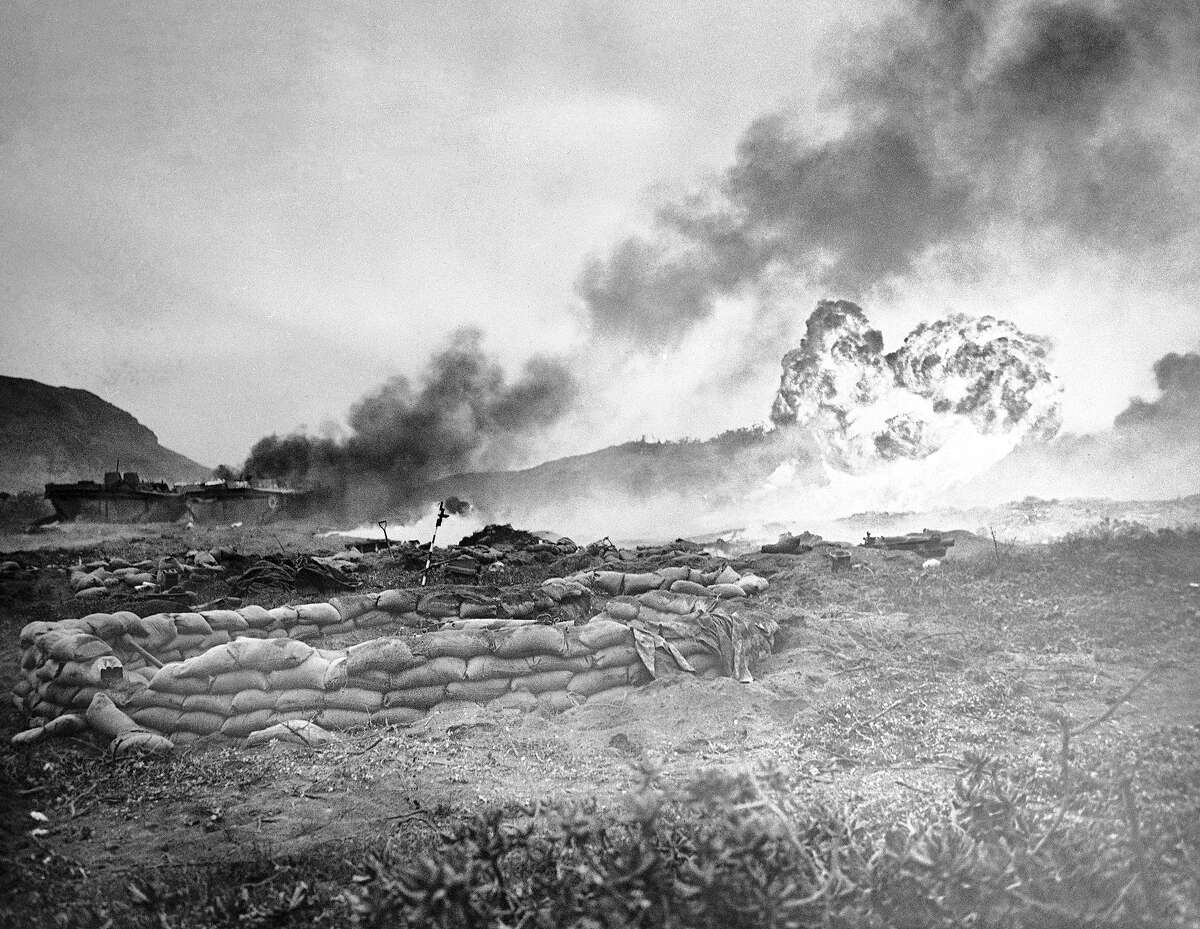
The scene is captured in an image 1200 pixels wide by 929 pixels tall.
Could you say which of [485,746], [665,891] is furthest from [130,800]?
[665,891]

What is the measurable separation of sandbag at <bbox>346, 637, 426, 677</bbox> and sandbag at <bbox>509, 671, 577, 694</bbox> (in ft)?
2.83

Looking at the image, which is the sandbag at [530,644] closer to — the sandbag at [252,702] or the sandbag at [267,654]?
the sandbag at [267,654]

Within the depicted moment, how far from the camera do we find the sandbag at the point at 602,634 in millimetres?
6449

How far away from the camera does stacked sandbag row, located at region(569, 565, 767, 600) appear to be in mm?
9211

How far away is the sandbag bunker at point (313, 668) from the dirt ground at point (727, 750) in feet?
0.88

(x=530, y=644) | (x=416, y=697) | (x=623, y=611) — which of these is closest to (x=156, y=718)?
(x=416, y=697)

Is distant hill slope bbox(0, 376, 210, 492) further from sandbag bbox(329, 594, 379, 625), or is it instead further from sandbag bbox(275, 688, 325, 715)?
sandbag bbox(275, 688, 325, 715)

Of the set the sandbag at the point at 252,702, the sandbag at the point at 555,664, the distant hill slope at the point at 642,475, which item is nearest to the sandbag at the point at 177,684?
the sandbag at the point at 252,702

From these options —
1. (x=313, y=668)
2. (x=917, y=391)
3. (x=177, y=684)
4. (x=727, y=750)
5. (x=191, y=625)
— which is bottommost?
(x=727, y=750)

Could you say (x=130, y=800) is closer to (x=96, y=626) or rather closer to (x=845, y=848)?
(x=96, y=626)

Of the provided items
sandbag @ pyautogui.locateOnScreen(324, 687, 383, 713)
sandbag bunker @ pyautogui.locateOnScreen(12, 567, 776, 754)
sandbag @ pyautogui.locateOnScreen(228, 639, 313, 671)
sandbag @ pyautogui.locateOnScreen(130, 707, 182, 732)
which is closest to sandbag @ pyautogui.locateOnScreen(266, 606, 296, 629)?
sandbag bunker @ pyautogui.locateOnScreen(12, 567, 776, 754)

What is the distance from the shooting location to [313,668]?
6.08 metres

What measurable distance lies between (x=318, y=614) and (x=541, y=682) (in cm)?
273

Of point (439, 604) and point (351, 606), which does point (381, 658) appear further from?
point (439, 604)
